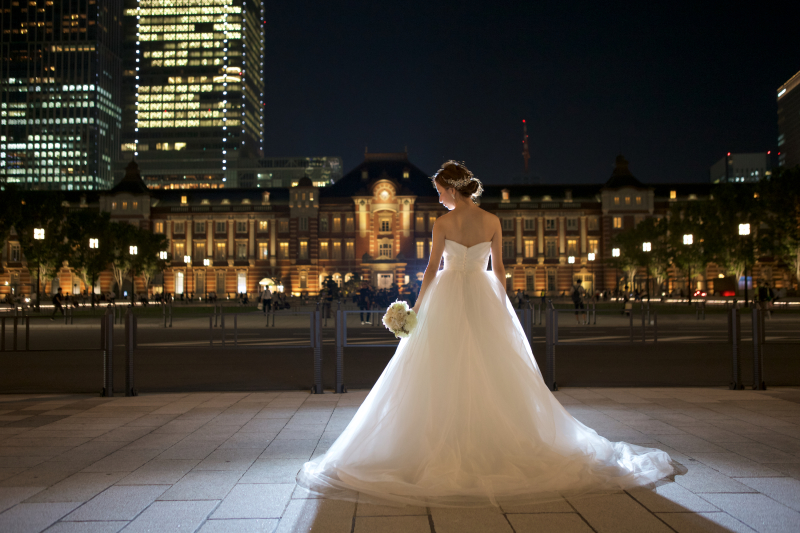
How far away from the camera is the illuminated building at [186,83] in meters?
146

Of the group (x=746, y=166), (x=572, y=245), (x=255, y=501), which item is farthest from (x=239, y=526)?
(x=746, y=166)

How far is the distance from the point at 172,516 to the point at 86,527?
421 mm

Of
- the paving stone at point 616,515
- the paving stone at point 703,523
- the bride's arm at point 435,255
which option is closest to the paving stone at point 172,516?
the bride's arm at point 435,255

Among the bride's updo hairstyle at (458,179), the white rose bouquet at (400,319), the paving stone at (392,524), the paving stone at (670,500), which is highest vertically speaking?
the bride's updo hairstyle at (458,179)

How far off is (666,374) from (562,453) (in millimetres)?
6974

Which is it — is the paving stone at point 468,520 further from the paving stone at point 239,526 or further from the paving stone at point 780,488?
the paving stone at point 780,488

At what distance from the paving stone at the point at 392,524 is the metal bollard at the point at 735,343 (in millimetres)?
6377

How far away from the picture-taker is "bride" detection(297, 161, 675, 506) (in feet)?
12.5

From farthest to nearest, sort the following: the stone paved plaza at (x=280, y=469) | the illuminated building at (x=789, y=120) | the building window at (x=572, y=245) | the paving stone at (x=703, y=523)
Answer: the illuminated building at (x=789, y=120) < the building window at (x=572, y=245) < the stone paved plaza at (x=280, y=469) < the paving stone at (x=703, y=523)

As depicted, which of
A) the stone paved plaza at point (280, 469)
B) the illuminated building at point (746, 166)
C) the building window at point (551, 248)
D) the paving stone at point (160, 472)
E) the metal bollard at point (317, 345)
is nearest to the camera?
the stone paved plaza at point (280, 469)

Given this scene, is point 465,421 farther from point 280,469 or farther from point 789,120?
point 789,120

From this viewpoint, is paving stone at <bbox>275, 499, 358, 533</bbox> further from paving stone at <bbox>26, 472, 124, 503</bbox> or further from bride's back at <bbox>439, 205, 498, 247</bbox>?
bride's back at <bbox>439, 205, 498, 247</bbox>

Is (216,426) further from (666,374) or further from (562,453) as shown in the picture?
(666,374)

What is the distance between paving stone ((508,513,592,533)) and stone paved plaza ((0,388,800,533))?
0.03 ft
